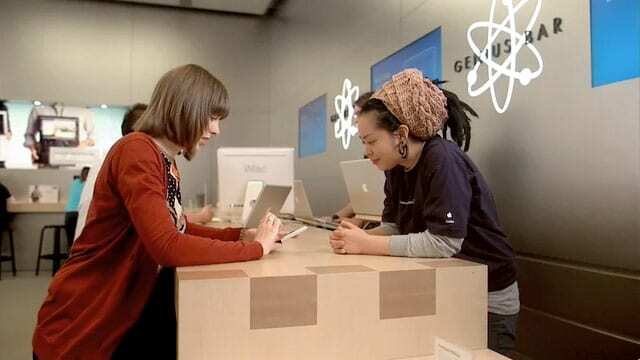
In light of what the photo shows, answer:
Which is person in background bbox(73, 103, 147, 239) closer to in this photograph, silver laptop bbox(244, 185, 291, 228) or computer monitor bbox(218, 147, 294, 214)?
silver laptop bbox(244, 185, 291, 228)

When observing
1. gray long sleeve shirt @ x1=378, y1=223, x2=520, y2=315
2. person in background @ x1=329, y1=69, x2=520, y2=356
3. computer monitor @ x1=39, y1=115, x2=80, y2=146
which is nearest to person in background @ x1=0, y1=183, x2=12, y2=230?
computer monitor @ x1=39, y1=115, x2=80, y2=146

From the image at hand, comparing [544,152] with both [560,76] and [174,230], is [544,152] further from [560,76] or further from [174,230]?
[174,230]

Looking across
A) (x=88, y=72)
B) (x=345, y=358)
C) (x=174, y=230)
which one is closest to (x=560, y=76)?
(x=345, y=358)

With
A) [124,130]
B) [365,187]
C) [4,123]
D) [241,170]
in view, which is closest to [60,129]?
[4,123]

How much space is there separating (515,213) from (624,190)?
0.49m

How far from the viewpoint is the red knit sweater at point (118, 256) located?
3.59 feet

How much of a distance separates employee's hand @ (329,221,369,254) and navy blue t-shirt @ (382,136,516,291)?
0.55ft

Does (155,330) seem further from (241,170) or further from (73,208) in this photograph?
(73,208)

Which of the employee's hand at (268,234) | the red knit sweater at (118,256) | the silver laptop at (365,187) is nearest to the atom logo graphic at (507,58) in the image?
the silver laptop at (365,187)

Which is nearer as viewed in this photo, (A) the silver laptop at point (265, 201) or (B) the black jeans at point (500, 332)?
(B) the black jeans at point (500, 332)

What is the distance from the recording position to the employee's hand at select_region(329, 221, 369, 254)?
4.17 ft

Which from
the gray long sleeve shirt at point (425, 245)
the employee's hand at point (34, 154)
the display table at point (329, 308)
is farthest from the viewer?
the employee's hand at point (34, 154)

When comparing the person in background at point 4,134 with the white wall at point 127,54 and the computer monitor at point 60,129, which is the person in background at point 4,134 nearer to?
the white wall at point 127,54

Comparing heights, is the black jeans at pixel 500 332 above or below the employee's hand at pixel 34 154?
below
